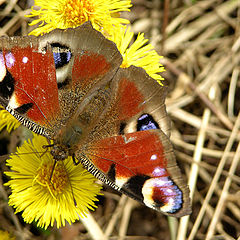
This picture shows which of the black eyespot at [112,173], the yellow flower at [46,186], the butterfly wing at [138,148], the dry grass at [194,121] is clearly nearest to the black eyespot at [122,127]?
the butterfly wing at [138,148]

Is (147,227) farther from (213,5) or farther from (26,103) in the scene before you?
(213,5)

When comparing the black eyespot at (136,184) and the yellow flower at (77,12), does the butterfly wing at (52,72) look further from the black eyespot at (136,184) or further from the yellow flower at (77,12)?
the black eyespot at (136,184)

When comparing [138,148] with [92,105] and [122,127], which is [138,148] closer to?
[122,127]

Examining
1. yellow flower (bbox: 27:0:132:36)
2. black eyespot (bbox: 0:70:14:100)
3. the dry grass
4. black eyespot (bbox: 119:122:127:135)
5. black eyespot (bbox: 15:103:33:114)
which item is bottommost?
the dry grass

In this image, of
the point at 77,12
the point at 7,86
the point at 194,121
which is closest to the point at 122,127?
the point at 7,86

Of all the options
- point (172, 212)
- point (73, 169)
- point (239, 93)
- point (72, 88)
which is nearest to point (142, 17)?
point (239, 93)

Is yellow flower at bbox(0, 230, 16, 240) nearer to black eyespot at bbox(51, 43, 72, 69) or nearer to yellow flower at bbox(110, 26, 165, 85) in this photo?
black eyespot at bbox(51, 43, 72, 69)

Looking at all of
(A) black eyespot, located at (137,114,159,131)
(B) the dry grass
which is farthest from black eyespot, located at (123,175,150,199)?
(B) the dry grass

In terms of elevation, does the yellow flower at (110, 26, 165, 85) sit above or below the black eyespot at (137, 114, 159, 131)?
above
